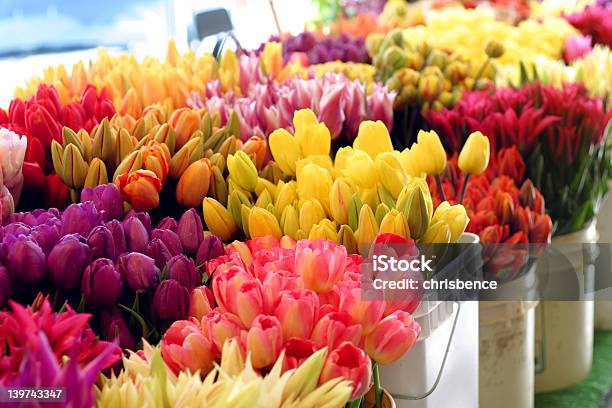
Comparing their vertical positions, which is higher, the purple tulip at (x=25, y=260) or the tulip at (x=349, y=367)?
the purple tulip at (x=25, y=260)

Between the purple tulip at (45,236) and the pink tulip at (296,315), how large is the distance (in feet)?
0.67

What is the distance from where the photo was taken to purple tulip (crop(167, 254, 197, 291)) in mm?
643

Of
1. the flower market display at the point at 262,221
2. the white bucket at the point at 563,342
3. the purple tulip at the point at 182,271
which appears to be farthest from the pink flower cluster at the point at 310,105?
the white bucket at the point at 563,342

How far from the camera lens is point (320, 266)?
0.58 m

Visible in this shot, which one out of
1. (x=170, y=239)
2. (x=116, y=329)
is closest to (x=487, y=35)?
(x=170, y=239)

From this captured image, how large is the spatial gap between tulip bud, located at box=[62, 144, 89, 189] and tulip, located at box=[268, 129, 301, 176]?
19 centimetres

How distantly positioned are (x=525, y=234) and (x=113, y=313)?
624 mm

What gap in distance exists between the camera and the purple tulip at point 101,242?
2.11 feet

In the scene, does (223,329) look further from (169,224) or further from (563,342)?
(563,342)

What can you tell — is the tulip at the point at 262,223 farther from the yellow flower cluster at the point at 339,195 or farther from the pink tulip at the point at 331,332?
the pink tulip at the point at 331,332

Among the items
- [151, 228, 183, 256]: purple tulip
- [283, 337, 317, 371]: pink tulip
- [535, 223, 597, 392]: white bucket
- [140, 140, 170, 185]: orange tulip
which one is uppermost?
[140, 140, 170, 185]: orange tulip

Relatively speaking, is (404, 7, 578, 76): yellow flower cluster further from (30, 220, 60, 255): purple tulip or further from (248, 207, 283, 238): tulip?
(30, 220, 60, 255): purple tulip

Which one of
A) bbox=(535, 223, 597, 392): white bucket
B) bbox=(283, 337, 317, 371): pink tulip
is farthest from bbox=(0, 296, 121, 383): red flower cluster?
bbox=(535, 223, 597, 392): white bucket

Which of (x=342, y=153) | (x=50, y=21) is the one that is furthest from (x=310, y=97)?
(x=50, y=21)
